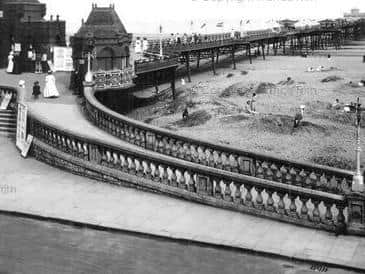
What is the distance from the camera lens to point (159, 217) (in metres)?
12.2

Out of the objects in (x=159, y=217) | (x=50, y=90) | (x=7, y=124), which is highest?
(x=50, y=90)

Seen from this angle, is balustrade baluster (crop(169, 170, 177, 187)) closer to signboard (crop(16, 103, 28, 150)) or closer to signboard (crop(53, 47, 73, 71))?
signboard (crop(16, 103, 28, 150))

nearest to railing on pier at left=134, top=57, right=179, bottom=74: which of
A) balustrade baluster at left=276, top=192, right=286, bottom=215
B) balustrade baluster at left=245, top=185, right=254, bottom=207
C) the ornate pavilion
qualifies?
the ornate pavilion

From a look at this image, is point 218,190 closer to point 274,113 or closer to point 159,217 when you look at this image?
point 159,217

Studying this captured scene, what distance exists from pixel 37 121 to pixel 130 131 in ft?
9.66

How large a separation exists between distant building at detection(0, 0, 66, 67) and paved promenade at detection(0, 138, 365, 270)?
2333 cm

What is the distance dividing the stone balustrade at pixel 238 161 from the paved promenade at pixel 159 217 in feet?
6.77

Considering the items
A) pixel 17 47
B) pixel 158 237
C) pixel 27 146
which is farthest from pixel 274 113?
pixel 158 237

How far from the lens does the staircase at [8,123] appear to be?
21.5 meters

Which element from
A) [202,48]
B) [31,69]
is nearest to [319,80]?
[202,48]

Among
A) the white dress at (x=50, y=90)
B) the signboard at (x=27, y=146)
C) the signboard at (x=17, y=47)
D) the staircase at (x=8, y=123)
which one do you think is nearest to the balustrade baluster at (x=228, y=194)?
the signboard at (x=27, y=146)

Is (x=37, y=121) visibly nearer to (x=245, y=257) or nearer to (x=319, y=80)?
(x=245, y=257)

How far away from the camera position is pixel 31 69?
1451 inches

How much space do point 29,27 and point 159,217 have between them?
94.2ft
